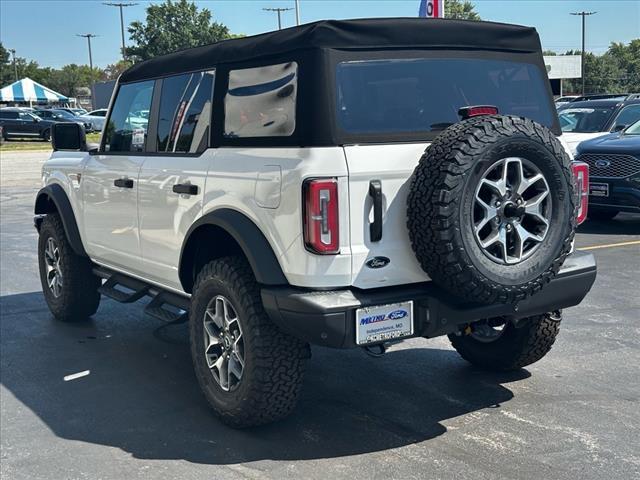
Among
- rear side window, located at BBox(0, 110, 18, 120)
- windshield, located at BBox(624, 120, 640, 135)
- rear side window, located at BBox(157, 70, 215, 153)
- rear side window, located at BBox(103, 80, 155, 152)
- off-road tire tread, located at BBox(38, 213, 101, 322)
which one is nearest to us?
rear side window, located at BBox(157, 70, 215, 153)

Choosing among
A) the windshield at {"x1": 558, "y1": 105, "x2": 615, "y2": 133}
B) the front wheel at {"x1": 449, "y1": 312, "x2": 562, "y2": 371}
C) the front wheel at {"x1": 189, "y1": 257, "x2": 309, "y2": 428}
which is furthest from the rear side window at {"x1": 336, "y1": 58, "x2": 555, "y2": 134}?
the windshield at {"x1": 558, "y1": 105, "x2": 615, "y2": 133}

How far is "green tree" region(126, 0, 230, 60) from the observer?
79.7m

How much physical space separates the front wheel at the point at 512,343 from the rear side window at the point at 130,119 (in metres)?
2.49

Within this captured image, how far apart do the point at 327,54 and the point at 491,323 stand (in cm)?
168

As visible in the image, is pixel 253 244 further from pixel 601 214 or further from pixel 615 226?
pixel 601 214

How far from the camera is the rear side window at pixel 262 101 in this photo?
401 centimetres

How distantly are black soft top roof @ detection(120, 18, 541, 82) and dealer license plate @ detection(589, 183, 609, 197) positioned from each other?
6615mm

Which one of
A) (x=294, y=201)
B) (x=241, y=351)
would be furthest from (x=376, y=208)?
(x=241, y=351)

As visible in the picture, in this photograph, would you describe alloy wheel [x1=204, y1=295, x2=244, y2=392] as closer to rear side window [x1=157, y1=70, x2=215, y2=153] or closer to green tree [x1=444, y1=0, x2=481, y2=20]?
rear side window [x1=157, y1=70, x2=215, y2=153]

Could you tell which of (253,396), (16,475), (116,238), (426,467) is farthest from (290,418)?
(116,238)

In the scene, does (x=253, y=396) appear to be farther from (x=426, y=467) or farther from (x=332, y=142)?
(x=332, y=142)

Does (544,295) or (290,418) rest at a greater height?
(544,295)

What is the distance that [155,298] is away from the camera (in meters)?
5.34

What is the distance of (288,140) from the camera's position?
395cm
